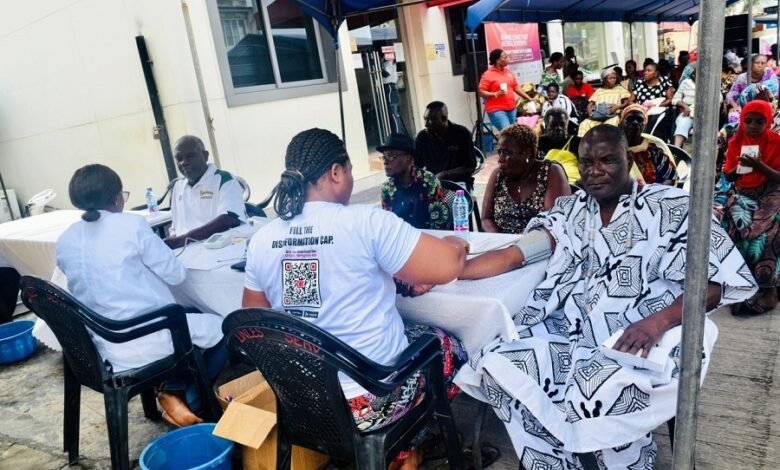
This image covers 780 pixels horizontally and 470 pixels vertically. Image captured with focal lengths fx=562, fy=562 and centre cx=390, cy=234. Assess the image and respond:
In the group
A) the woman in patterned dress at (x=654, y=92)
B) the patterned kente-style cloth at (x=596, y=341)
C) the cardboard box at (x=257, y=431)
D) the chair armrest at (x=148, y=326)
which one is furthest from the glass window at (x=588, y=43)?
the cardboard box at (x=257, y=431)

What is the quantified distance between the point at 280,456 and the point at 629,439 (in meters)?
1.14

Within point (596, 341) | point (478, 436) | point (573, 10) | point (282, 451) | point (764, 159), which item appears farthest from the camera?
point (573, 10)

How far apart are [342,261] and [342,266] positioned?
2 cm

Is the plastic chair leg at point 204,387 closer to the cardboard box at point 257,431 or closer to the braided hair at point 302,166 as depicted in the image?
the cardboard box at point 257,431

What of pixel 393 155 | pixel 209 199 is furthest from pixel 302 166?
pixel 209 199

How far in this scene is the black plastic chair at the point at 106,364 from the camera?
2.28 metres

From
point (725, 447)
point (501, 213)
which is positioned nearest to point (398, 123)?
point (501, 213)

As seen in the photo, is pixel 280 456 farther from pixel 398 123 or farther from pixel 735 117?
pixel 398 123

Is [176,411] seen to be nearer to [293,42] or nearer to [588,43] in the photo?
[293,42]

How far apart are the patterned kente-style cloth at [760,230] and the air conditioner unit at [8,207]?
32.2ft

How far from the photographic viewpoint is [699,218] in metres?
1.18

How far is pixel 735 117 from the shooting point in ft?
20.1

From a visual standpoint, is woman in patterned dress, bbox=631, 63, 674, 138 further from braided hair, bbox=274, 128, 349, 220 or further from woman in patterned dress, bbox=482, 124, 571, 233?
braided hair, bbox=274, 128, 349, 220

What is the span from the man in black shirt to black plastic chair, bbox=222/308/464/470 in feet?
9.01
